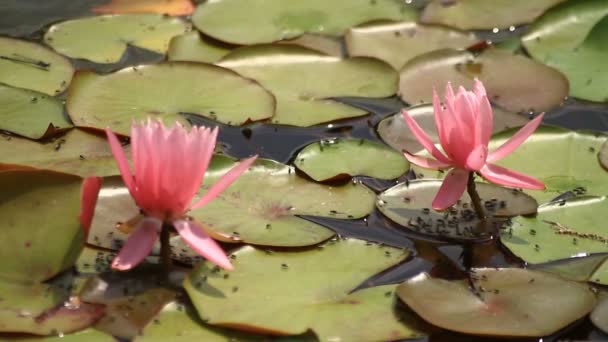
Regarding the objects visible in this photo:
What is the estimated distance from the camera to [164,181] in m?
1.81

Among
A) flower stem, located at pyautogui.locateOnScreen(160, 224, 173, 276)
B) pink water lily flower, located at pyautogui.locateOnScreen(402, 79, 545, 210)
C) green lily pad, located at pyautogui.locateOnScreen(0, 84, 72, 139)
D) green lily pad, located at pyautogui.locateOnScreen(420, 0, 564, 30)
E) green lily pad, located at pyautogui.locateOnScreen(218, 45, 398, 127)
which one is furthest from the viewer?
green lily pad, located at pyautogui.locateOnScreen(420, 0, 564, 30)

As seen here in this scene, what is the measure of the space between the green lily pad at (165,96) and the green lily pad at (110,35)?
0.83ft

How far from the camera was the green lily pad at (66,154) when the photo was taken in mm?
2258

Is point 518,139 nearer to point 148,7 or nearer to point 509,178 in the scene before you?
point 509,178

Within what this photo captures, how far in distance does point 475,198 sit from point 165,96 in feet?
2.85

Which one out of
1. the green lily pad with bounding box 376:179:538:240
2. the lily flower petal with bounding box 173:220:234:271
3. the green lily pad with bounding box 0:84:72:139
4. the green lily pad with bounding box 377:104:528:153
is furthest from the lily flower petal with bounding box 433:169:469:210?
the green lily pad with bounding box 0:84:72:139

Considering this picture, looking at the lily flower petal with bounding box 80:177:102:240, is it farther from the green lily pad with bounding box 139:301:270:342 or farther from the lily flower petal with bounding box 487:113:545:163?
→ the lily flower petal with bounding box 487:113:545:163

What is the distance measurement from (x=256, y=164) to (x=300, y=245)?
0.31 m

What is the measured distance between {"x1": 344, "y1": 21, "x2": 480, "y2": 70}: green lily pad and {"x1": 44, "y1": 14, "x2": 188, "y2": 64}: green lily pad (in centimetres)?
52

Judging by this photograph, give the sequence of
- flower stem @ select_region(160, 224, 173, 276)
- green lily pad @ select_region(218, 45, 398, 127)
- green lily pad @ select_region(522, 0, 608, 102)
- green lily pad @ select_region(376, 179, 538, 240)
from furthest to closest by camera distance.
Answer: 1. green lily pad @ select_region(522, 0, 608, 102)
2. green lily pad @ select_region(218, 45, 398, 127)
3. green lily pad @ select_region(376, 179, 538, 240)
4. flower stem @ select_region(160, 224, 173, 276)

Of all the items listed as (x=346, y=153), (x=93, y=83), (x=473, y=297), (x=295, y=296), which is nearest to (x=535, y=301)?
(x=473, y=297)

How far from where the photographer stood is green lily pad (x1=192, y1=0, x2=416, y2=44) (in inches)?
116

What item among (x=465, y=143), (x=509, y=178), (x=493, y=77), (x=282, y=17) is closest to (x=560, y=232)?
(x=509, y=178)

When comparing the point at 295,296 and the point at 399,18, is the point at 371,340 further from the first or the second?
the point at 399,18
